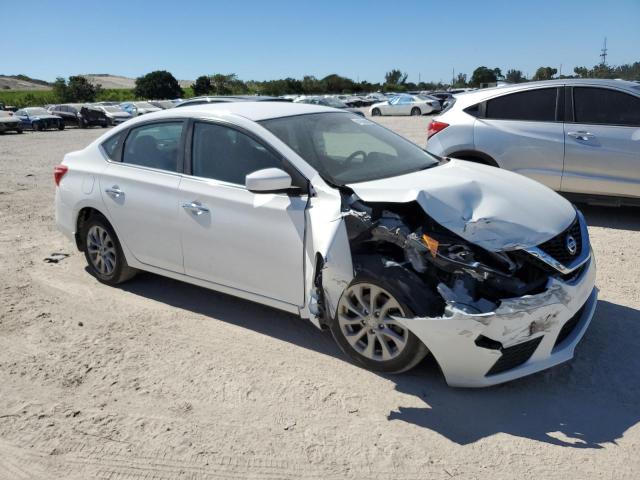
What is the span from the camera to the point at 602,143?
680 cm

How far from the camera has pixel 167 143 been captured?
15.8 feet

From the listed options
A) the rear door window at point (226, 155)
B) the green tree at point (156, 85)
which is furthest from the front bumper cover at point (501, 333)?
the green tree at point (156, 85)

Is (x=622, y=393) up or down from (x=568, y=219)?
down

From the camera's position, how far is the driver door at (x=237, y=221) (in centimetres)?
393

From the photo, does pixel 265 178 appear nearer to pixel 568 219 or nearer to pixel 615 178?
pixel 568 219

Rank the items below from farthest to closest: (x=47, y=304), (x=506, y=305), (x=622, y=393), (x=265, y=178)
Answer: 1. (x=47, y=304)
2. (x=265, y=178)
3. (x=622, y=393)
4. (x=506, y=305)

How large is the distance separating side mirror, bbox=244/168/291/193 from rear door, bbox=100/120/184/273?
967 millimetres

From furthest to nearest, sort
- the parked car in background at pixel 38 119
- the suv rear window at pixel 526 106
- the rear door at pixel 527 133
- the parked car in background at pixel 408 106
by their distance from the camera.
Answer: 1. the parked car in background at pixel 408 106
2. the parked car in background at pixel 38 119
3. the suv rear window at pixel 526 106
4. the rear door at pixel 527 133

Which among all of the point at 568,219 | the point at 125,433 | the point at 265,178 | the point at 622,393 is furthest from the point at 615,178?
the point at 125,433

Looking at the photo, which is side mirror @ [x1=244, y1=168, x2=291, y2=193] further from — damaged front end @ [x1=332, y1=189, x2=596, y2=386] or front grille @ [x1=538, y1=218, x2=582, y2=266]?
front grille @ [x1=538, y1=218, x2=582, y2=266]

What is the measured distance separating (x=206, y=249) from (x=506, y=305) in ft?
7.44

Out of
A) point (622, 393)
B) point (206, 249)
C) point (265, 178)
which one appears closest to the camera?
point (622, 393)

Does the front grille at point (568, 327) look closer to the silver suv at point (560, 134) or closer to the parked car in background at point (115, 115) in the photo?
the silver suv at point (560, 134)

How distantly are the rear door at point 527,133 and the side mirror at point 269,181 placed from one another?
4.31 m
